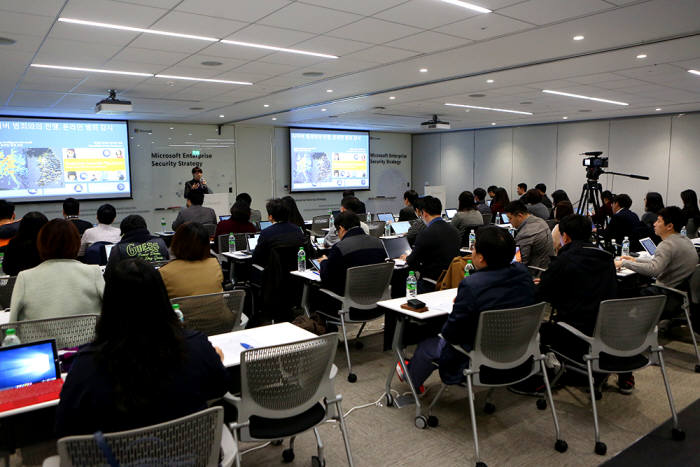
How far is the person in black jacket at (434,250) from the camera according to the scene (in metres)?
4.67

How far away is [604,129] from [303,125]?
24.5ft

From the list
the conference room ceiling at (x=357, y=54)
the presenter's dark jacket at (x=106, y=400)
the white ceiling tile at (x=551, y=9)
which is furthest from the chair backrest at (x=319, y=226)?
the presenter's dark jacket at (x=106, y=400)

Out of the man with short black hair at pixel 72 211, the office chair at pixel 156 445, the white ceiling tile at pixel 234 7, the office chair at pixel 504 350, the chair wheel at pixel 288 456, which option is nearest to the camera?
the office chair at pixel 156 445

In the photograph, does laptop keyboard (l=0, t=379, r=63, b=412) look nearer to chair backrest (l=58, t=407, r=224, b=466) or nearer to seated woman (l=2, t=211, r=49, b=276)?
chair backrest (l=58, t=407, r=224, b=466)

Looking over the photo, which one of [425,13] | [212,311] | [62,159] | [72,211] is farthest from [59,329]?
[62,159]

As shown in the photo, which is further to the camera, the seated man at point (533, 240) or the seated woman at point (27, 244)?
the seated man at point (533, 240)

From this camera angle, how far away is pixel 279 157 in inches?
525

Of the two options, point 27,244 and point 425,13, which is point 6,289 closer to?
point 27,244

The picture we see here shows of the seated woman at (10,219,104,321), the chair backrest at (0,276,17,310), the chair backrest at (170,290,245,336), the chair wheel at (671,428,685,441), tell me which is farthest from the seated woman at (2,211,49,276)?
the chair wheel at (671,428,685,441)

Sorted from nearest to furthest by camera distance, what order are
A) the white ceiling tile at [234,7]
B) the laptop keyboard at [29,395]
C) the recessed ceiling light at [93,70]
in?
the laptop keyboard at [29,395]
the white ceiling tile at [234,7]
the recessed ceiling light at [93,70]

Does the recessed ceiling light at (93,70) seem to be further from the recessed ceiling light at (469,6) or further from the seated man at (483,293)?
the seated man at (483,293)

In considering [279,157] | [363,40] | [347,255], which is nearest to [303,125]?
[279,157]

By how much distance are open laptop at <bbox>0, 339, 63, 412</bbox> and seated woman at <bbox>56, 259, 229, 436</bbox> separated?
1.75ft

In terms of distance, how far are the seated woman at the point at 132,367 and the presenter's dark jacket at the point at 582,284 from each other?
251 cm
